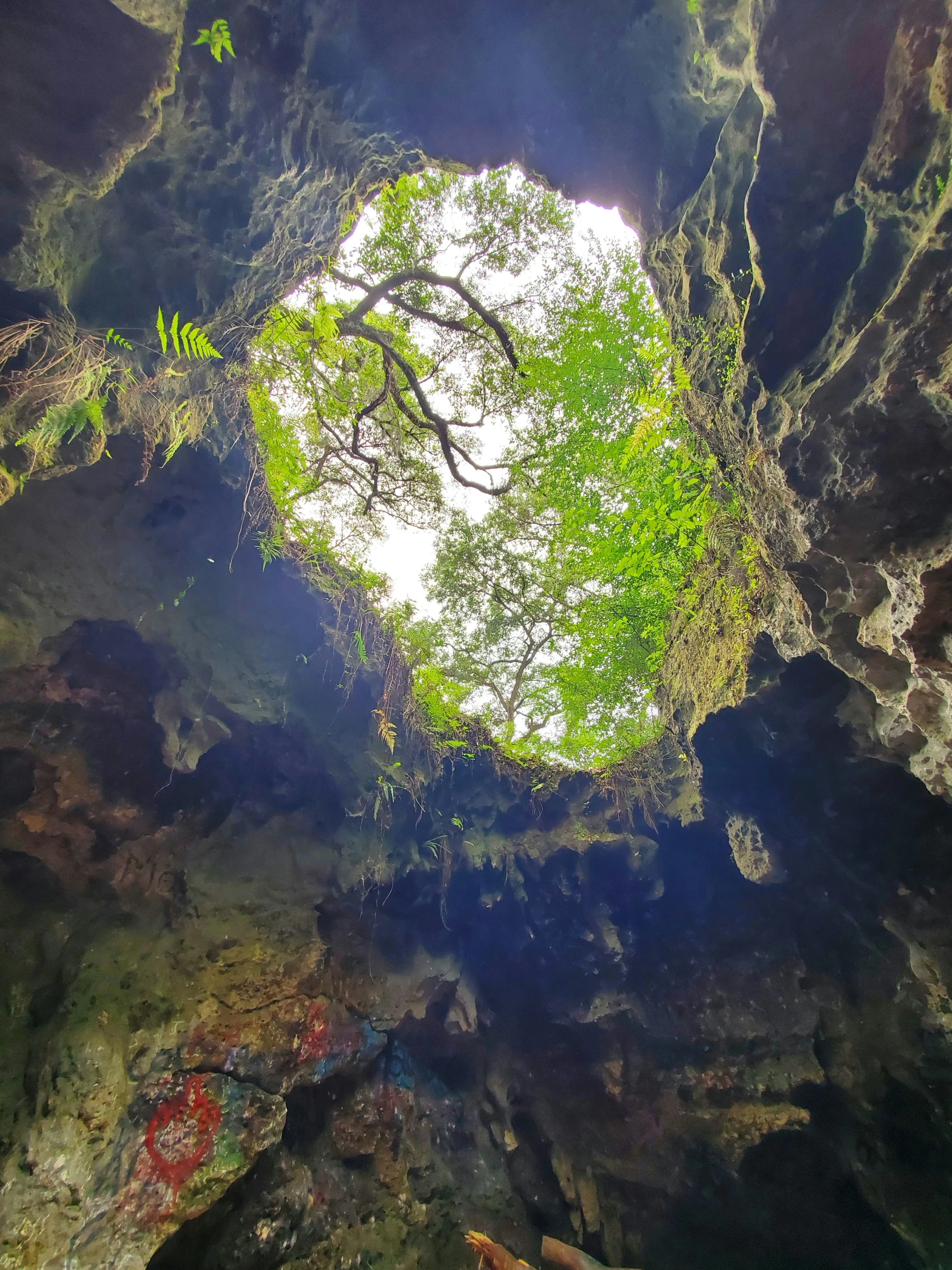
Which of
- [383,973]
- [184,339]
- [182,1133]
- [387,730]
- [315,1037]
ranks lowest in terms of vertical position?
[182,1133]

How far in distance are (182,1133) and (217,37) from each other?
1008 centimetres

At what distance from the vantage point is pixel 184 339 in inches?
196

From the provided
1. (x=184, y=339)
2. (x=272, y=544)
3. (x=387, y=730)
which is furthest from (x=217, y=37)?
(x=387, y=730)

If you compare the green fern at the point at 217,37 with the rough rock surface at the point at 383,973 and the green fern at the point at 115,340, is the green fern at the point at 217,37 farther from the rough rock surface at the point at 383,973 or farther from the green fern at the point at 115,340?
the rough rock surface at the point at 383,973

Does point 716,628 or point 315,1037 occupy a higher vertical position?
point 716,628

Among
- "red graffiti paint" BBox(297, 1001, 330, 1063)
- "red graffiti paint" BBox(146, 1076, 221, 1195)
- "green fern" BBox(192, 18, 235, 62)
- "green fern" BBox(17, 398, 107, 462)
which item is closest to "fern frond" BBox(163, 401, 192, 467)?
"green fern" BBox(17, 398, 107, 462)

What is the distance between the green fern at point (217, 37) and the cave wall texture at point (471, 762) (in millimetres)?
168

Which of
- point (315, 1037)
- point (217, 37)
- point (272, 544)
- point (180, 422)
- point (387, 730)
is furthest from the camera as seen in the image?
point (387, 730)

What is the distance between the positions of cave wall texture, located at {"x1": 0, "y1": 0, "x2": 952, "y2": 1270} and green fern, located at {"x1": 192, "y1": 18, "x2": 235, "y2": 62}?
168 mm

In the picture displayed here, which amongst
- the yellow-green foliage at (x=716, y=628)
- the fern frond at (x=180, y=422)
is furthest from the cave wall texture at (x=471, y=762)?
the fern frond at (x=180, y=422)

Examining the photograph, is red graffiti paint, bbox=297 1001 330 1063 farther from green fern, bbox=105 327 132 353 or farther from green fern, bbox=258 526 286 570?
green fern, bbox=105 327 132 353

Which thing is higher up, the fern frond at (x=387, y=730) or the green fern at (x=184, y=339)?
the green fern at (x=184, y=339)

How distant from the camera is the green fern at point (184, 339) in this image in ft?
15.9

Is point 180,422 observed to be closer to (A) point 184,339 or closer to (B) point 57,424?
(A) point 184,339
